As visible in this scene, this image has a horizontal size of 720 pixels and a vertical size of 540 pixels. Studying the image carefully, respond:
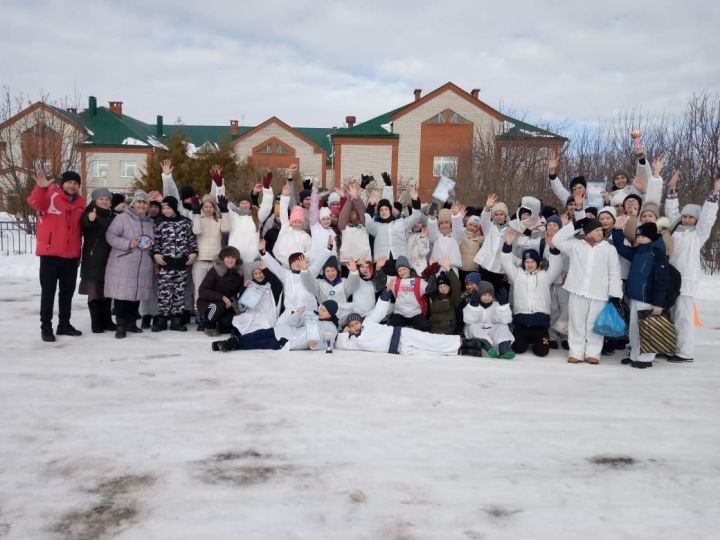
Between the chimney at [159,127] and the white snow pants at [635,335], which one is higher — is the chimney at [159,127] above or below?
above

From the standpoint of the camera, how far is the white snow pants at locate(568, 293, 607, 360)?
6.15 metres

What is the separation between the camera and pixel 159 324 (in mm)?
7180

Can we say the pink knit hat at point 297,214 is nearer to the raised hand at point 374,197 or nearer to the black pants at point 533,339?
the raised hand at point 374,197

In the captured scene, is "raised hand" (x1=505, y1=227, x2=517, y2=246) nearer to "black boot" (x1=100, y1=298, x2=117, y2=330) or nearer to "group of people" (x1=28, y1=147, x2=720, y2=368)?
"group of people" (x1=28, y1=147, x2=720, y2=368)

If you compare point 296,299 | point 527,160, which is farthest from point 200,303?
point 527,160

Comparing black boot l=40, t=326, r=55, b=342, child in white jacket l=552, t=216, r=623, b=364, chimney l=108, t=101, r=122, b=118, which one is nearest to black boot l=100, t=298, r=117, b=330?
black boot l=40, t=326, r=55, b=342

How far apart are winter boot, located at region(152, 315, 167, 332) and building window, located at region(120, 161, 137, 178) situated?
112 feet

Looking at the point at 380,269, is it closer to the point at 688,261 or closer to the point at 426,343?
the point at 426,343

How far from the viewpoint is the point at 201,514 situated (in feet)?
9.27

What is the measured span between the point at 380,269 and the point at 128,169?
35789 mm

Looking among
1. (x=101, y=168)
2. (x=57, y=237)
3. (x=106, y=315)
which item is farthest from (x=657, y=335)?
(x=101, y=168)

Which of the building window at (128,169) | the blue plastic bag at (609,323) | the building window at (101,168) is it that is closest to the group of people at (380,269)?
the blue plastic bag at (609,323)

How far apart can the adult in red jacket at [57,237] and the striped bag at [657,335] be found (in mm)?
6317

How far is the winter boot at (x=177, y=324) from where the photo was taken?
7.21 meters
